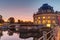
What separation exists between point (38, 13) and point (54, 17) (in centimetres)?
1144

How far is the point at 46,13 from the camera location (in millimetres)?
85438

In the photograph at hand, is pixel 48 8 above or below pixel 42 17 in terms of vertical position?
above

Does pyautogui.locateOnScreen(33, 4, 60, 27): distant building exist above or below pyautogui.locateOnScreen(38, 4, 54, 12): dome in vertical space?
below

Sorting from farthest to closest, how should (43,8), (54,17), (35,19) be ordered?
1. (43,8)
2. (35,19)
3. (54,17)

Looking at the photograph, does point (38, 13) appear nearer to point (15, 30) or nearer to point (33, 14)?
point (33, 14)

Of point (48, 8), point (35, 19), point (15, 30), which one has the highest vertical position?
point (48, 8)

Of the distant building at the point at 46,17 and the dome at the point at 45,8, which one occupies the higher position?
the dome at the point at 45,8

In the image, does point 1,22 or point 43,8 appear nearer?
point 43,8

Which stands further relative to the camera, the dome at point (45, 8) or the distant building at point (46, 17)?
the dome at point (45, 8)

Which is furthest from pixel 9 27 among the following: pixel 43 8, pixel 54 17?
pixel 54 17

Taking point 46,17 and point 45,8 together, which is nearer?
point 46,17

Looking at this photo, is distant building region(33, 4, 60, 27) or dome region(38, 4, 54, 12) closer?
distant building region(33, 4, 60, 27)

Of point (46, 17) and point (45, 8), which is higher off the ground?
point (45, 8)

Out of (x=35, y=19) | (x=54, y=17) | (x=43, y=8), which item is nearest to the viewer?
(x=54, y=17)
